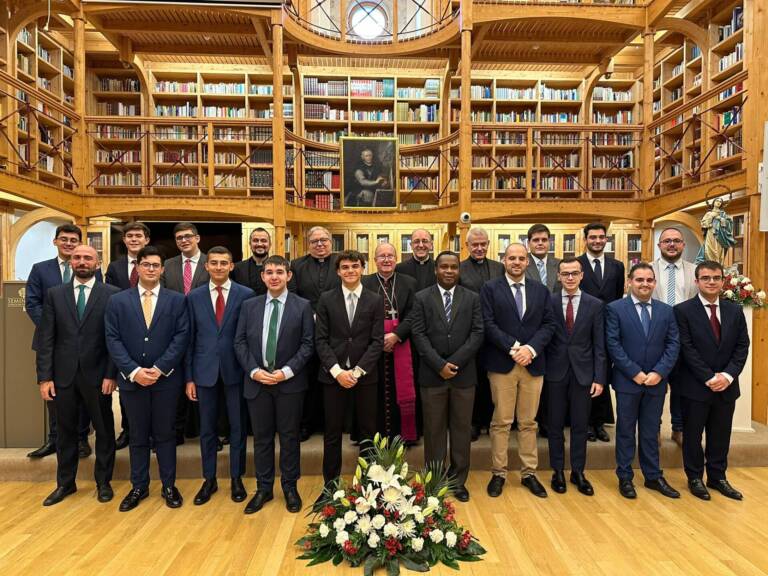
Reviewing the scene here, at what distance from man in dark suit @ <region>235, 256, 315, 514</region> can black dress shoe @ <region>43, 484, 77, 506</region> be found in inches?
52.4

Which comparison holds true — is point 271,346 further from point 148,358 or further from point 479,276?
point 479,276

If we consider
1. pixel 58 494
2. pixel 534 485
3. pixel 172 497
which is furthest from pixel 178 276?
pixel 534 485

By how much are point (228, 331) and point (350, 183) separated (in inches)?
239

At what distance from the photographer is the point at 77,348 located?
3.19 metres

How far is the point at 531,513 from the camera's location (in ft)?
10.3

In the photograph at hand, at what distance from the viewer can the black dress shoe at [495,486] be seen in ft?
11.1

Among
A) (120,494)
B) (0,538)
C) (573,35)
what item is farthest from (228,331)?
(573,35)

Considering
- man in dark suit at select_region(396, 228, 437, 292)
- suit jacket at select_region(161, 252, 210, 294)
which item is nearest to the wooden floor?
suit jacket at select_region(161, 252, 210, 294)

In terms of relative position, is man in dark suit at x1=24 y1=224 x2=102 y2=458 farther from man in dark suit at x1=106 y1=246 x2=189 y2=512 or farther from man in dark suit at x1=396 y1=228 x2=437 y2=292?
man in dark suit at x1=396 y1=228 x2=437 y2=292

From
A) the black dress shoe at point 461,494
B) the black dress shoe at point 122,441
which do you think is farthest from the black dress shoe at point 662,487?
the black dress shoe at point 122,441

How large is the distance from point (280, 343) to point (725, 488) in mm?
3237

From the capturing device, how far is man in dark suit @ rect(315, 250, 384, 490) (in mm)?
3154

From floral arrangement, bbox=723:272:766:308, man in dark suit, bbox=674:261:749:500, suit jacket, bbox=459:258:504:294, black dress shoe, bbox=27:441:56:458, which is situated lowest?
black dress shoe, bbox=27:441:56:458

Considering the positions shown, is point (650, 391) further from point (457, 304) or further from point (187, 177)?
point (187, 177)
